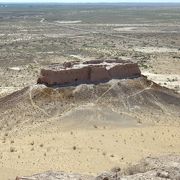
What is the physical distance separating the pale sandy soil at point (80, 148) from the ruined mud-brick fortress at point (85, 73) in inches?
137

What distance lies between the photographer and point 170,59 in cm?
6159

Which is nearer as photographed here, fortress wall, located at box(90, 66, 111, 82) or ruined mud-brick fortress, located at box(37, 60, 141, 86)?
ruined mud-brick fortress, located at box(37, 60, 141, 86)

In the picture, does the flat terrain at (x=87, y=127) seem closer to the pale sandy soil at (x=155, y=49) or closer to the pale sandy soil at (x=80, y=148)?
the pale sandy soil at (x=80, y=148)

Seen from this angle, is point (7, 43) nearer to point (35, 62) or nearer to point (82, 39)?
point (82, 39)

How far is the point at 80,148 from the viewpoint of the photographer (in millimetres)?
24250

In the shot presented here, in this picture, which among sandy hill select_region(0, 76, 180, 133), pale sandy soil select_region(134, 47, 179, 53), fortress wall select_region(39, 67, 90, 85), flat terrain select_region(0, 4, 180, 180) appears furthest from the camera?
pale sandy soil select_region(134, 47, 179, 53)

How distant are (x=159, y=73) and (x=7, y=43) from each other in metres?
35.9

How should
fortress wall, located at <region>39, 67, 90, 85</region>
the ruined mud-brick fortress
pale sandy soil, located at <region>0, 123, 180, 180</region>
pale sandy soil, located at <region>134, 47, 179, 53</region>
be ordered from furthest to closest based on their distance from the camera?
pale sandy soil, located at <region>134, 47, 179, 53</region>
the ruined mud-brick fortress
fortress wall, located at <region>39, 67, 90, 85</region>
pale sandy soil, located at <region>0, 123, 180, 180</region>

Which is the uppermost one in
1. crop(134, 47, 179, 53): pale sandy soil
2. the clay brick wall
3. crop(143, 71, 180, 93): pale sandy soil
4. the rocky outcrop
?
the rocky outcrop

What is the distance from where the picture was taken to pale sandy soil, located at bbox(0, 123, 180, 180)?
71.4ft

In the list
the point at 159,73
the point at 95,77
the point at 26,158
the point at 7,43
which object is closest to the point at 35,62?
the point at 159,73

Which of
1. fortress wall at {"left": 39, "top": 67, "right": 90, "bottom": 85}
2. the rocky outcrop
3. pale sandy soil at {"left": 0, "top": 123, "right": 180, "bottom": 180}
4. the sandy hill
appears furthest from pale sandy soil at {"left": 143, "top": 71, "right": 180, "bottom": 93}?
the rocky outcrop

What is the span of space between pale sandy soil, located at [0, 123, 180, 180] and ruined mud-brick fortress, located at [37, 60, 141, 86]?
11.4 feet

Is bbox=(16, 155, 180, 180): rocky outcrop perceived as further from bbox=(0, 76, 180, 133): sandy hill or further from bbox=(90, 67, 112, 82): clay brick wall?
bbox=(90, 67, 112, 82): clay brick wall
